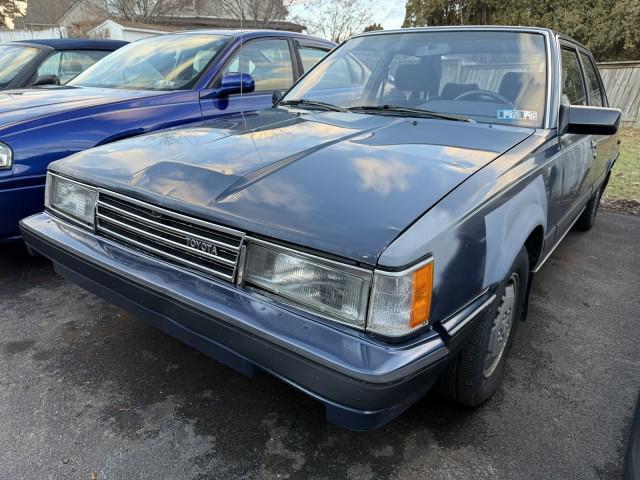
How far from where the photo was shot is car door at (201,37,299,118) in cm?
389

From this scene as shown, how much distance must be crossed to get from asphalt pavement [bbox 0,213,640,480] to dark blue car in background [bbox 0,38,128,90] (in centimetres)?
336

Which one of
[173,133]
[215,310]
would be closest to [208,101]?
[173,133]

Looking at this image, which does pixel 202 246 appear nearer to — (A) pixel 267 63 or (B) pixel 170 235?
(B) pixel 170 235

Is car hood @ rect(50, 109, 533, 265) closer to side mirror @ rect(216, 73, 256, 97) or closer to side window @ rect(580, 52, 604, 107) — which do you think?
side mirror @ rect(216, 73, 256, 97)

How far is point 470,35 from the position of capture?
285 centimetres

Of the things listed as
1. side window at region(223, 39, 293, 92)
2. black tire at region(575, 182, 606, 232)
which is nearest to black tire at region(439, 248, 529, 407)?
black tire at region(575, 182, 606, 232)

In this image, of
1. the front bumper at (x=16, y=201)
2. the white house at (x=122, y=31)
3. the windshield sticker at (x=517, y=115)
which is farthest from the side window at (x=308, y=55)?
the white house at (x=122, y=31)

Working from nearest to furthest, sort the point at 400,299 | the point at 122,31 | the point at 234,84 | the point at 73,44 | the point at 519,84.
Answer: the point at 400,299 < the point at 519,84 < the point at 234,84 < the point at 73,44 < the point at 122,31

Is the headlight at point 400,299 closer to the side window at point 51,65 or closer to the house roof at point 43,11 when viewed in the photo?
the side window at point 51,65

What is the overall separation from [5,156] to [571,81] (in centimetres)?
350

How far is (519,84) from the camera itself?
261 cm

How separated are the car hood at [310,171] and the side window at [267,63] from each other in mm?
1804

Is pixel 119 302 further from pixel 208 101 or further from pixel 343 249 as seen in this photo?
pixel 208 101

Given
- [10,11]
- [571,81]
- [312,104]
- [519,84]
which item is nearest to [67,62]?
[312,104]
